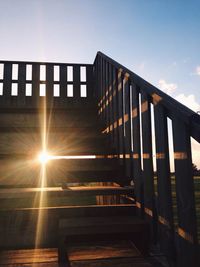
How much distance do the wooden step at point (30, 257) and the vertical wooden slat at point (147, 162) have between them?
756 mm

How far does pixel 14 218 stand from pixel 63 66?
4916 millimetres

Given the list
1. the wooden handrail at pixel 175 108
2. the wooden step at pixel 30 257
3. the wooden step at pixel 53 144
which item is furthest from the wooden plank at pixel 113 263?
the wooden step at pixel 53 144

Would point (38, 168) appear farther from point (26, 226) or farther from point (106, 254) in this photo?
point (106, 254)

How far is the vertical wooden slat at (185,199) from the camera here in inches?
56.4

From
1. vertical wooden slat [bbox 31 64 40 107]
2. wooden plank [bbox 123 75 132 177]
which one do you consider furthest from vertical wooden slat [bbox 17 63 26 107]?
wooden plank [bbox 123 75 132 177]

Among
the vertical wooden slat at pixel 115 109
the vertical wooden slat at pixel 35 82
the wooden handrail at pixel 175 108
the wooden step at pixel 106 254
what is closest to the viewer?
the wooden handrail at pixel 175 108

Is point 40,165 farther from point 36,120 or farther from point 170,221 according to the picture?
point 36,120

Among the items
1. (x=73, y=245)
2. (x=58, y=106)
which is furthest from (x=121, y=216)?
(x=58, y=106)

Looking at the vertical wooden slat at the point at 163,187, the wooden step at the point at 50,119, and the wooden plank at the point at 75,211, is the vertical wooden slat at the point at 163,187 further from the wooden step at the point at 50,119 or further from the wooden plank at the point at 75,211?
the wooden step at the point at 50,119

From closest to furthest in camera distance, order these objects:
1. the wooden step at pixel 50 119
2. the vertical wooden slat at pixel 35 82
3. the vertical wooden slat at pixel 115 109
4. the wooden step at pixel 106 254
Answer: the wooden step at pixel 106 254, the vertical wooden slat at pixel 115 109, the wooden step at pixel 50 119, the vertical wooden slat at pixel 35 82

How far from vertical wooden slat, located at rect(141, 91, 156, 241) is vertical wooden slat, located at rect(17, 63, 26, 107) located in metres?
4.34

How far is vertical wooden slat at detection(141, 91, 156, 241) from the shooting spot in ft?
6.58

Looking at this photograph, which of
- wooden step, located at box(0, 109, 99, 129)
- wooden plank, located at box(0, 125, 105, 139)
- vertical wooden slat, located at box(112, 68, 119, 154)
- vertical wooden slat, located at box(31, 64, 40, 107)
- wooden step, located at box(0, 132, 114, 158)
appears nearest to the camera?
wooden step, located at box(0, 132, 114, 158)

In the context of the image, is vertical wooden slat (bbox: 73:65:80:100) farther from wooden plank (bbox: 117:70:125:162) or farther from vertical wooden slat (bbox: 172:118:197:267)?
vertical wooden slat (bbox: 172:118:197:267)
